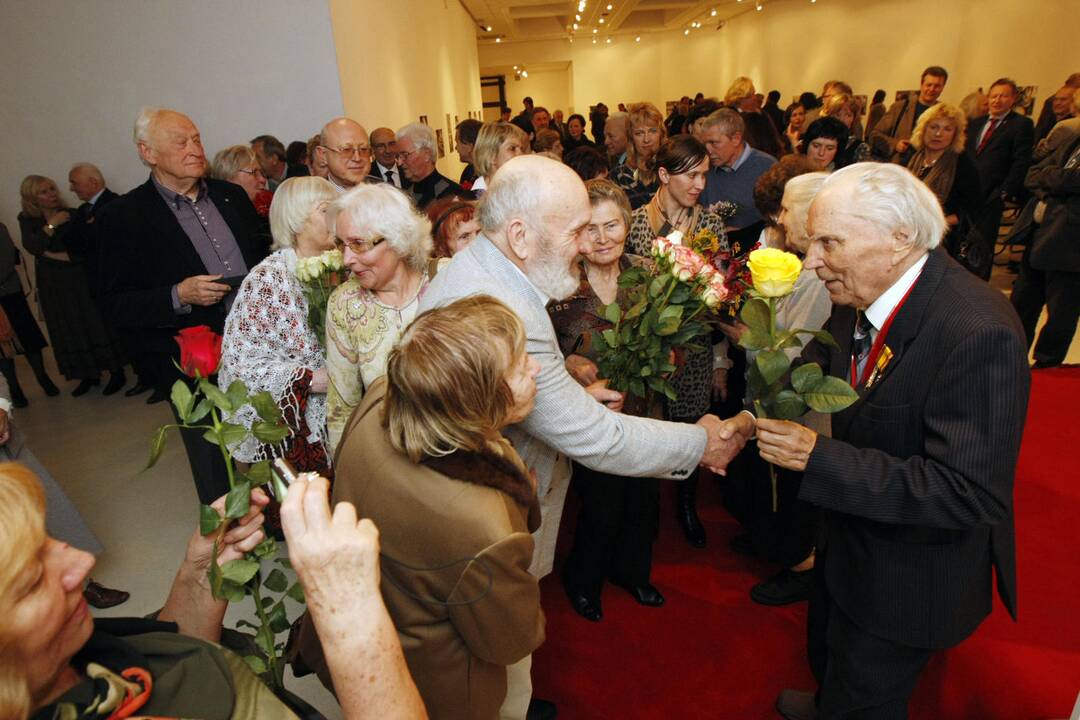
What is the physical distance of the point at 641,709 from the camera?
2234 millimetres

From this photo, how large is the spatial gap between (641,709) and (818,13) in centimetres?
1536

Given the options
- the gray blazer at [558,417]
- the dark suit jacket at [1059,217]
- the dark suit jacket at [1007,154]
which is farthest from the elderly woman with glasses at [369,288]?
the dark suit jacket at [1007,154]

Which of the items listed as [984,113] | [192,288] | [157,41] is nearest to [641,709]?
[192,288]

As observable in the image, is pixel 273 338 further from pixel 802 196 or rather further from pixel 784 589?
pixel 784 589

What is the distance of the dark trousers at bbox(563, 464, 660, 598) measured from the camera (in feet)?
8.21

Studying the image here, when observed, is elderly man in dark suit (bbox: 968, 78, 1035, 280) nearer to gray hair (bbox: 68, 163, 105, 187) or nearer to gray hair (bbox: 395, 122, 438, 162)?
gray hair (bbox: 395, 122, 438, 162)

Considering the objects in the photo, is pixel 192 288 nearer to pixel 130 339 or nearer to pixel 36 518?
pixel 130 339

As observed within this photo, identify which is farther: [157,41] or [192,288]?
[157,41]

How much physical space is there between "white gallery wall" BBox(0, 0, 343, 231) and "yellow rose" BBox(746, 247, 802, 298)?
424 cm

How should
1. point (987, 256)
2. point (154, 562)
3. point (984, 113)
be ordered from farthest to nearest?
1. point (984, 113)
2. point (987, 256)
3. point (154, 562)

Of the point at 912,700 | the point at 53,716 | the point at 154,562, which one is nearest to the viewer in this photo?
the point at 53,716

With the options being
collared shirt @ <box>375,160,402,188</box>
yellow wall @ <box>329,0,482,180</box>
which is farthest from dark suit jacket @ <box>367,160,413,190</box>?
yellow wall @ <box>329,0,482,180</box>

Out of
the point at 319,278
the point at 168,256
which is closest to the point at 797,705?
the point at 319,278

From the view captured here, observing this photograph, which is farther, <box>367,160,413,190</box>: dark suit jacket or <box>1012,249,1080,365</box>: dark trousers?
<box>367,160,413,190</box>: dark suit jacket
